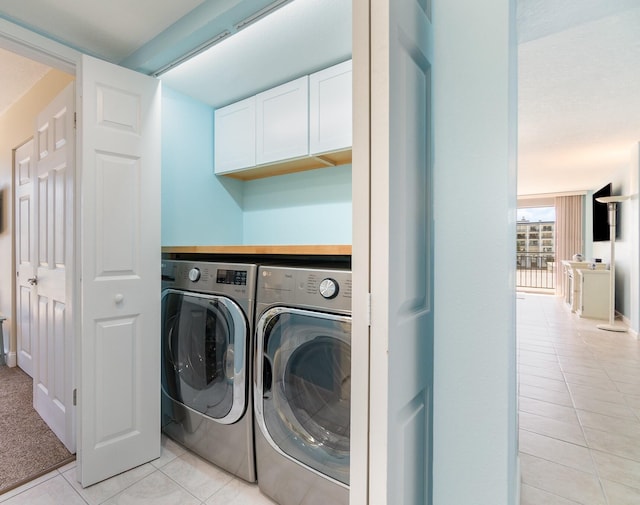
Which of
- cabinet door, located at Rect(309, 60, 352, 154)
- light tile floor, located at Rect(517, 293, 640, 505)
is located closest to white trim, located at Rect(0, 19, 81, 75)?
cabinet door, located at Rect(309, 60, 352, 154)

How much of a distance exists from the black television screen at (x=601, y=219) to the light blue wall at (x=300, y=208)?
6.19 m

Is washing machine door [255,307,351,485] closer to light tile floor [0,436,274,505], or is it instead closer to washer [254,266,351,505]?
washer [254,266,351,505]

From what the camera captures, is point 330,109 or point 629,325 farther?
point 629,325

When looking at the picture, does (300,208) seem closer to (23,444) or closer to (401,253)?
(401,253)

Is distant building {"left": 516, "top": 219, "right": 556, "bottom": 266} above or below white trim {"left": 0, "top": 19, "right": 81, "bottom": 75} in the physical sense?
below

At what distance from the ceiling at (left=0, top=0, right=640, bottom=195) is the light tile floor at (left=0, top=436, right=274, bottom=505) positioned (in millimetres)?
2106

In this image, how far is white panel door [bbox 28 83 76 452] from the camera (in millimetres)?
1809

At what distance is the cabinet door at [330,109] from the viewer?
1895 mm

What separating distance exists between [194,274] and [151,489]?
40.2 inches

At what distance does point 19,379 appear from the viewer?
9.30 ft

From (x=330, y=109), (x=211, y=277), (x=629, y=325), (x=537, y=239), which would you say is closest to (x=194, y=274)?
(x=211, y=277)

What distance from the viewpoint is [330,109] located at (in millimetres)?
1957

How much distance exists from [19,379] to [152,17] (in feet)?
10.2

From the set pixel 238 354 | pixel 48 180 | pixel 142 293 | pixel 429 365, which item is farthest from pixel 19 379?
pixel 429 365
